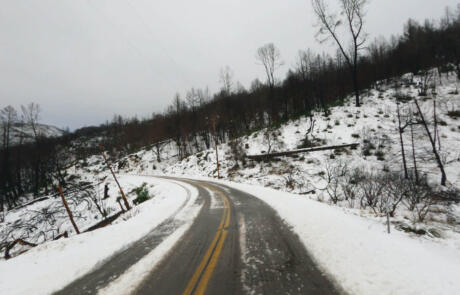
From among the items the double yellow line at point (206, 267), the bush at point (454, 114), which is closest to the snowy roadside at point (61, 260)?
the double yellow line at point (206, 267)

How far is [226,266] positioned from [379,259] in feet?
9.50

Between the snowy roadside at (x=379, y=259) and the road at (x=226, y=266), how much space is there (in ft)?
1.15

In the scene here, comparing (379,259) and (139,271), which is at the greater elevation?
(139,271)

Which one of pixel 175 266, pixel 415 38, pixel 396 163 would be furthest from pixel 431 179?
pixel 415 38

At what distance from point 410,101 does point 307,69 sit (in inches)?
686

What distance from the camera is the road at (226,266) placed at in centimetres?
272

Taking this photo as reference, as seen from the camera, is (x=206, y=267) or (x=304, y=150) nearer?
(x=206, y=267)

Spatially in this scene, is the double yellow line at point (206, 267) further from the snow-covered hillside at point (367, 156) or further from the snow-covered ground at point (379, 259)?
the snow-covered hillside at point (367, 156)

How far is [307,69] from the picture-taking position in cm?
3378

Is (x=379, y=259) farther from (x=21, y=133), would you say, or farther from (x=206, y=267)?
(x=21, y=133)

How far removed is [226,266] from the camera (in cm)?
335

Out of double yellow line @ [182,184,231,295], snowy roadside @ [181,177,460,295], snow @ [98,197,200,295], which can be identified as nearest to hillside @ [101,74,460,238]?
snowy roadside @ [181,177,460,295]

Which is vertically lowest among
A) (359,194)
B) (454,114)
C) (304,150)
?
(359,194)

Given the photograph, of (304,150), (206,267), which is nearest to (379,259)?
(206,267)
